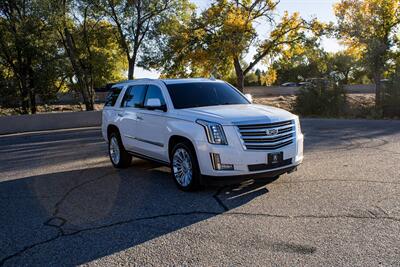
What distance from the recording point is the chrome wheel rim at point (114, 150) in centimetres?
928

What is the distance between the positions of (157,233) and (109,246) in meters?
0.61

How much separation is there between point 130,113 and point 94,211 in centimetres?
303

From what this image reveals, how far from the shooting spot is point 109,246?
15.2 feet

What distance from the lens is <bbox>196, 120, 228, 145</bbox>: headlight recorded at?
242 inches

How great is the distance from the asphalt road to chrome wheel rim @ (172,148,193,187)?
253mm

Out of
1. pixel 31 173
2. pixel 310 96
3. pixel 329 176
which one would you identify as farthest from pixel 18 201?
pixel 310 96

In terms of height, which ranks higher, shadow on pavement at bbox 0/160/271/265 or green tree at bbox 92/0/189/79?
green tree at bbox 92/0/189/79

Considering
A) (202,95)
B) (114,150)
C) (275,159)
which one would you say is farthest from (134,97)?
A: (275,159)

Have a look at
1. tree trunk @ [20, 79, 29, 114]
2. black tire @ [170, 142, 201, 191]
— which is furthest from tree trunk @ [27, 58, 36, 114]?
black tire @ [170, 142, 201, 191]

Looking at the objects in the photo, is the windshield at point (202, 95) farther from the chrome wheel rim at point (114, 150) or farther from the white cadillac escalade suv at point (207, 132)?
the chrome wheel rim at point (114, 150)

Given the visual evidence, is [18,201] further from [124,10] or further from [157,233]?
[124,10]

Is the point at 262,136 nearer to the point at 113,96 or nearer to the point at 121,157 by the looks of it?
the point at 121,157

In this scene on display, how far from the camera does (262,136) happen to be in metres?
6.23

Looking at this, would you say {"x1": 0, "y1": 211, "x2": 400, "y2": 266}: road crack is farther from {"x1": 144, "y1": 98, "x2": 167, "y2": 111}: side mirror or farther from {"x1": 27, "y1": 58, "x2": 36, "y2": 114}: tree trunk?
{"x1": 27, "y1": 58, "x2": 36, "y2": 114}: tree trunk
